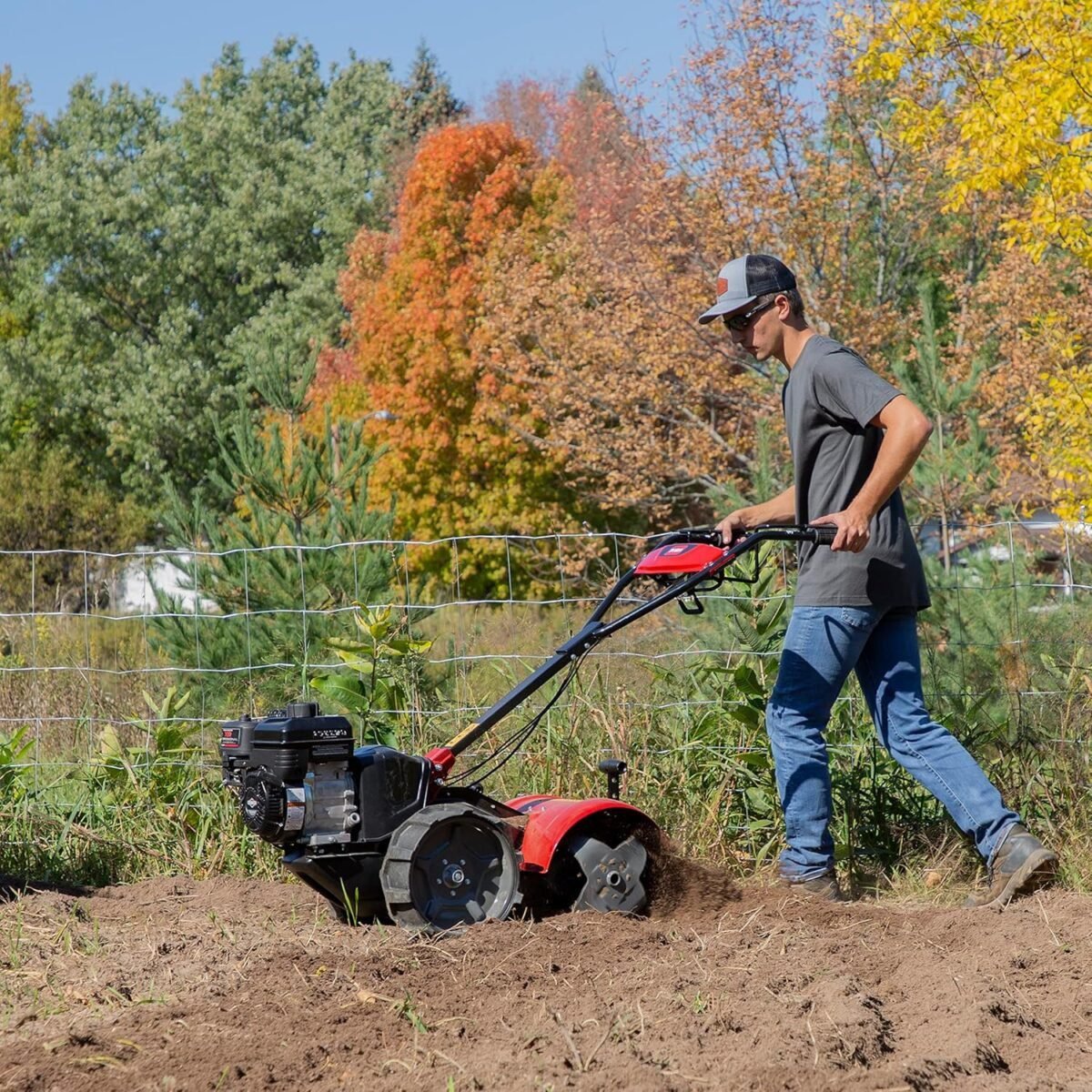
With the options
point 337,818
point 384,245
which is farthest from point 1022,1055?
point 384,245

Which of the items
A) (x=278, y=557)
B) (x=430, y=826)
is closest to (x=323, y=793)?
(x=430, y=826)

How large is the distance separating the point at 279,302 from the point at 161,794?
28554 millimetres

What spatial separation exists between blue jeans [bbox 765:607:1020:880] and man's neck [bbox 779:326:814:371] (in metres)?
0.82

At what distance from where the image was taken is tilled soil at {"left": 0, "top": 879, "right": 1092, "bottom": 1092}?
3.07 meters

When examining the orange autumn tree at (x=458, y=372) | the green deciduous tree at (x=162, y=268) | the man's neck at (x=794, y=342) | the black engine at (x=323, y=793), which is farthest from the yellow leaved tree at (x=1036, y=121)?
the green deciduous tree at (x=162, y=268)

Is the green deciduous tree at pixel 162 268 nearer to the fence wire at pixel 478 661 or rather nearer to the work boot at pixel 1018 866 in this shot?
the fence wire at pixel 478 661

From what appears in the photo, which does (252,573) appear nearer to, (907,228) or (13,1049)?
(13,1049)

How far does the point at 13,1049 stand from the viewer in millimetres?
3311

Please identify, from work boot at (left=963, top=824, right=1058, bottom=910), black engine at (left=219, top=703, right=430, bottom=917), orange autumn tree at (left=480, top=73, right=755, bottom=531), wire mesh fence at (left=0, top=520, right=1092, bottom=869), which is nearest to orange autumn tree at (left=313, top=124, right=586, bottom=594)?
orange autumn tree at (left=480, top=73, right=755, bottom=531)

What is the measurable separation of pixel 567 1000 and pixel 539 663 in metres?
3.39

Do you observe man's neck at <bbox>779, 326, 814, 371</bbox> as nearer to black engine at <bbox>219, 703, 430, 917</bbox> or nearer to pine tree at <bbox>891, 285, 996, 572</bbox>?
black engine at <bbox>219, 703, 430, 917</bbox>

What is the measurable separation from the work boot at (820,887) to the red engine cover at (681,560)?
1062 mm

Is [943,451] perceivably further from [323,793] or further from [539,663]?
[323,793]

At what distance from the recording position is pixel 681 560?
4.68m
